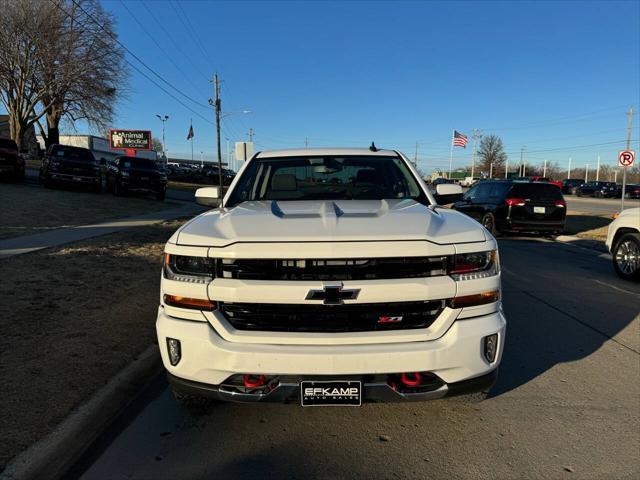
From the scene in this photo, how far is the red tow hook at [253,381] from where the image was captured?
2629 millimetres

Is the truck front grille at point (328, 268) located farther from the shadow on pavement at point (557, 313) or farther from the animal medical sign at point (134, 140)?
the animal medical sign at point (134, 140)

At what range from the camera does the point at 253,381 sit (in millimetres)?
2648

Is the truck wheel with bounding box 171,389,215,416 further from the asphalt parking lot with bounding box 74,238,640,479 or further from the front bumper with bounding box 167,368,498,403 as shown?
the front bumper with bounding box 167,368,498,403

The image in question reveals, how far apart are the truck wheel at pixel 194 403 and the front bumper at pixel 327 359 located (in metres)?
0.38

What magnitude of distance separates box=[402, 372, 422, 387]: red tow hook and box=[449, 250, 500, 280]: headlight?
0.58m

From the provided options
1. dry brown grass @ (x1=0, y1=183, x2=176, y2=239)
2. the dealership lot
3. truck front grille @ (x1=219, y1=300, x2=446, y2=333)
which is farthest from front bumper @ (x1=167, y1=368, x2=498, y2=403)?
dry brown grass @ (x1=0, y1=183, x2=176, y2=239)

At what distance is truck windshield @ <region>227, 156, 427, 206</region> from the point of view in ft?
14.2

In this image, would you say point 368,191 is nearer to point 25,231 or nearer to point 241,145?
point 25,231

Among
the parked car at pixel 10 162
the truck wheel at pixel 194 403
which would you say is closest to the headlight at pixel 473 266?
the truck wheel at pixel 194 403

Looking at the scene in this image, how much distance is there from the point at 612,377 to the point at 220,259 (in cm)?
342

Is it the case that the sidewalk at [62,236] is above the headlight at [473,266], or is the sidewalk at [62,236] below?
below

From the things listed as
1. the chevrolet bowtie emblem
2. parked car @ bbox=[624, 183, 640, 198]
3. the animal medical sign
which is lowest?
parked car @ bbox=[624, 183, 640, 198]

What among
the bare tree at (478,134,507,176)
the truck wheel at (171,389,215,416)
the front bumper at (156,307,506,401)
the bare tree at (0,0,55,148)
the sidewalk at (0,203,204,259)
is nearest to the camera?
the front bumper at (156,307,506,401)

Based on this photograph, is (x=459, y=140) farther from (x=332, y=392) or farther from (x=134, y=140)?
(x=332, y=392)
